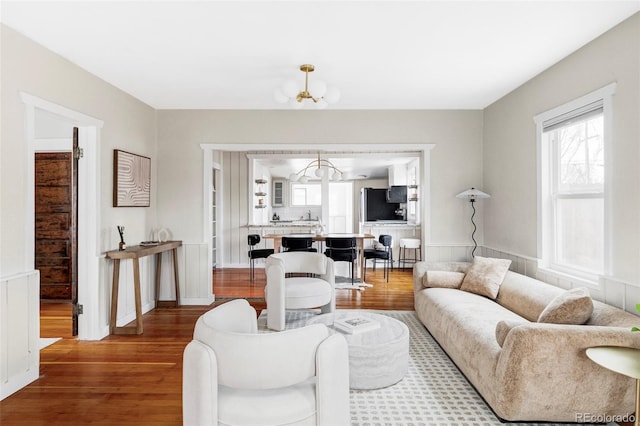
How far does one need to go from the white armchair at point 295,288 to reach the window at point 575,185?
2.29m

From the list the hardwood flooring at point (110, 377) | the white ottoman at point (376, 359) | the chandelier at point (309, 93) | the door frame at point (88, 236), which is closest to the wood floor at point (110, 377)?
the hardwood flooring at point (110, 377)

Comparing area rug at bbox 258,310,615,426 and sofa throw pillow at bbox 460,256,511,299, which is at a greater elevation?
sofa throw pillow at bbox 460,256,511,299

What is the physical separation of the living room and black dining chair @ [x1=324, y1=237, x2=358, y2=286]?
50.3 inches

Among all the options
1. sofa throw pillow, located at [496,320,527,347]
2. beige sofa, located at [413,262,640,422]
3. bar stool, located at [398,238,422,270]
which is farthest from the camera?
bar stool, located at [398,238,422,270]

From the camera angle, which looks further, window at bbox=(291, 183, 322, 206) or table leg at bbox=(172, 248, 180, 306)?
window at bbox=(291, 183, 322, 206)

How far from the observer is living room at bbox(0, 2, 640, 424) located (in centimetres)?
260

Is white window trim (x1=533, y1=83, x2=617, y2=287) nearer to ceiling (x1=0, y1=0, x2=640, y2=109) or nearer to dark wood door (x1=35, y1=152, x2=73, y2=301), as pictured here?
ceiling (x1=0, y1=0, x2=640, y2=109)

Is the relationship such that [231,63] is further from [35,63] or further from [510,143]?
[510,143]

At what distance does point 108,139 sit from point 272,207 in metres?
7.42

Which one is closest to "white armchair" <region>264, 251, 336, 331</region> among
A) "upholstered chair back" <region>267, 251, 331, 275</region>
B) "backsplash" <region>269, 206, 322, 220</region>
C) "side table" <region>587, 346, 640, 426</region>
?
"upholstered chair back" <region>267, 251, 331, 275</region>

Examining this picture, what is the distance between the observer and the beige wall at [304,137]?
4914 mm

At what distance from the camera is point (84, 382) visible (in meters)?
2.77

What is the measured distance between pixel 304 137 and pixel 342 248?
194cm

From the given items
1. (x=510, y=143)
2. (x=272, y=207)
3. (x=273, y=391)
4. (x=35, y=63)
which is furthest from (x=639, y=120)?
(x=272, y=207)
